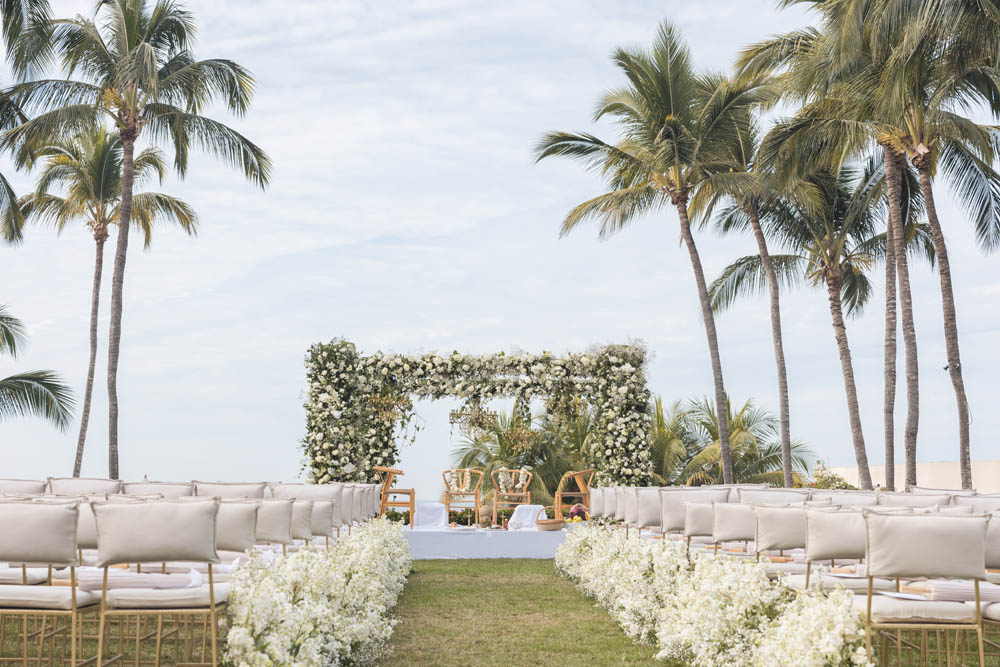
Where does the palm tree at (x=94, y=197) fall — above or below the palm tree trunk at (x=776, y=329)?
above

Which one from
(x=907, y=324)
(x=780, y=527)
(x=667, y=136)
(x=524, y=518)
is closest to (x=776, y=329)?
(x=907, y=324)

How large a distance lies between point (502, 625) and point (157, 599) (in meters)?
3.55

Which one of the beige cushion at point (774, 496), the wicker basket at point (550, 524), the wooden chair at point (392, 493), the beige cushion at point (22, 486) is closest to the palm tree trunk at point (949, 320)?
the wicker basket at point (550, 524)

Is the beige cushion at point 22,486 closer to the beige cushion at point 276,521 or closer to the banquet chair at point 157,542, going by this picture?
the beige cushion at point 276,521

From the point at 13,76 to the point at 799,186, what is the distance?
13.6m

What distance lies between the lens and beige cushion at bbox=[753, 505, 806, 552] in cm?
534

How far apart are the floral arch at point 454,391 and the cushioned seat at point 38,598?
33.5 feet

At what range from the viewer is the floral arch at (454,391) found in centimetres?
1464

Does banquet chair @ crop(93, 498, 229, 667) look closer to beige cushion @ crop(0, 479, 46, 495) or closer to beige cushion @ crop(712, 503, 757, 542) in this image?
beige cushion @ crop(712, 503, 757, 542)

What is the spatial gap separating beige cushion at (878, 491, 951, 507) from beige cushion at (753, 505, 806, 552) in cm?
208

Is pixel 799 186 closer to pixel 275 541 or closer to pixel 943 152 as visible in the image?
pixel 943 152

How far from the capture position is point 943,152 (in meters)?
15.2

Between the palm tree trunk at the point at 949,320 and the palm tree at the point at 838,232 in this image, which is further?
the palm tree at the point at 838,232

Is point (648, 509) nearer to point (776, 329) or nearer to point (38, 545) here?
point (38, 545)
